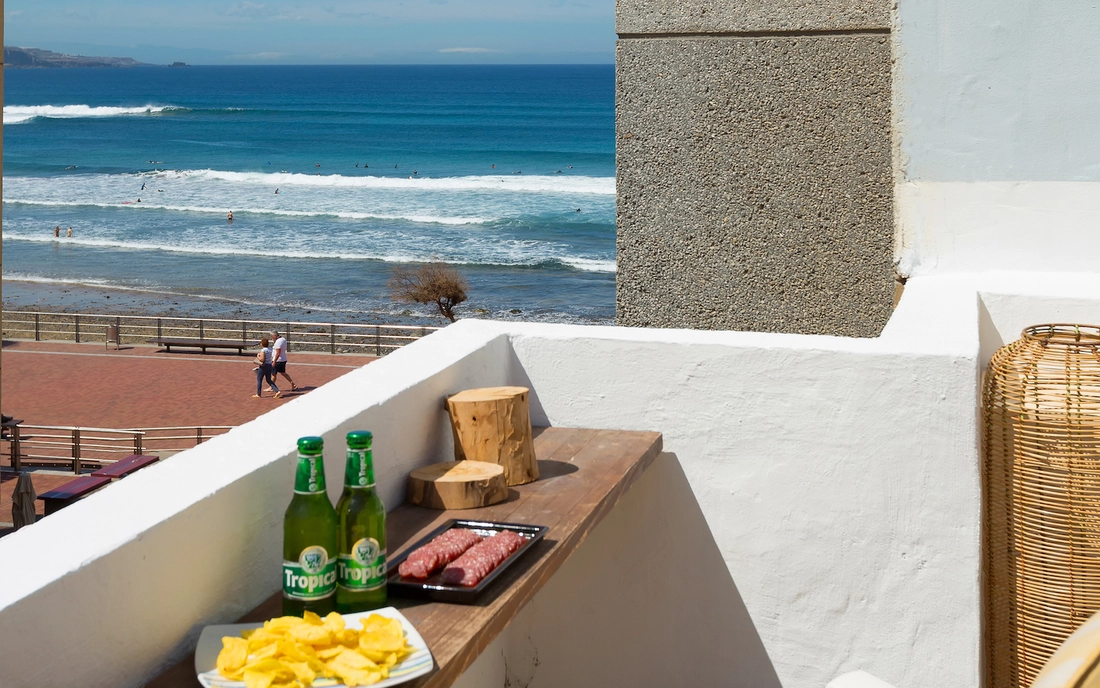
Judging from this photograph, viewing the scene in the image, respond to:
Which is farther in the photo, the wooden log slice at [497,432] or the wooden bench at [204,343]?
the wooden bench at [204,343]

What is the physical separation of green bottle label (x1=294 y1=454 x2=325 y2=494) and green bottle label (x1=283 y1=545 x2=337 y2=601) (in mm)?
87

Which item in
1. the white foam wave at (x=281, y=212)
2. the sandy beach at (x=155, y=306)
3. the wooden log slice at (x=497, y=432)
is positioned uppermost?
the white foam wave at (x=281, y=212)

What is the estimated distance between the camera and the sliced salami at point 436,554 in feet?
5.77

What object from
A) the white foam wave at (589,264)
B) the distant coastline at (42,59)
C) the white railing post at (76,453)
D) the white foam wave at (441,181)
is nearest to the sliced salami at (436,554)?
the white railing post at (76,453)

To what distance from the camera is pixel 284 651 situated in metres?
1.39

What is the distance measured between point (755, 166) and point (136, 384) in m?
16.3

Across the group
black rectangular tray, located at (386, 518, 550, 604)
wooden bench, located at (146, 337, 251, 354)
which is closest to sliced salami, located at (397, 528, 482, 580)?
black rectangular tray, located at (386, 518, 550, 604)

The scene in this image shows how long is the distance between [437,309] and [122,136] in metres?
44.6

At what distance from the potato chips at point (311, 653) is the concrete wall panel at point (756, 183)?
2.78 meters

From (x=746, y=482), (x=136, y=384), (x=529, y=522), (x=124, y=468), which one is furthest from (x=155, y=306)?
(x=529, y=522)

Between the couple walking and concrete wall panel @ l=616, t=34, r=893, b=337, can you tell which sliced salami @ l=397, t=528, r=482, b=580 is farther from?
the couple walking

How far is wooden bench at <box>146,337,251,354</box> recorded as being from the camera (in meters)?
20.2

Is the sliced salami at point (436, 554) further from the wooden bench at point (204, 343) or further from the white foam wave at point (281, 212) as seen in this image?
the white foam wave at point (281, 212)

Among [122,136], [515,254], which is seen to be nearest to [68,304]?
[515,254]
